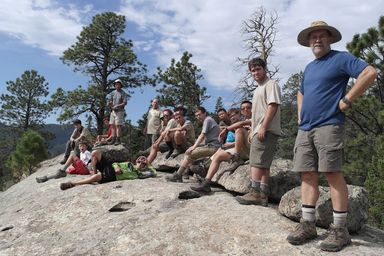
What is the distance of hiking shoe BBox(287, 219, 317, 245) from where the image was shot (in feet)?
14.6

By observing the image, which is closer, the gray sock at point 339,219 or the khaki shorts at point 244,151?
the gray sock at point 339,219

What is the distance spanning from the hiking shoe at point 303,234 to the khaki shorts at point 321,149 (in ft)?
2.08

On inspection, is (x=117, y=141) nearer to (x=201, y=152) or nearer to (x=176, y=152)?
(x=176, y=152)

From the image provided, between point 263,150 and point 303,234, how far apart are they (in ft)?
5.04

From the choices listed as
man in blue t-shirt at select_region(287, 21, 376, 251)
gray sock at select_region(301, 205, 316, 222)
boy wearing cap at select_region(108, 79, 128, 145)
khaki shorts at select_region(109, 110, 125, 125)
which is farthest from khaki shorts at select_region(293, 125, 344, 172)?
khaki shorts at select_region(109, 110, 125, 125)

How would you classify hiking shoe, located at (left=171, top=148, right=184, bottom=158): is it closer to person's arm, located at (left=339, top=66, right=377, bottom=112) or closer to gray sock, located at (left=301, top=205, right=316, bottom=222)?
gray sock, located at (left=301, top=205, right=316, bottom=222)

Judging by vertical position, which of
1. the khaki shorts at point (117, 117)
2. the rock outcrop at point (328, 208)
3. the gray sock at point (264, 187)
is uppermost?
the khaki shorts at point (117, 117)

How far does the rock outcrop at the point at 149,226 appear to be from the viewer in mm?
4816

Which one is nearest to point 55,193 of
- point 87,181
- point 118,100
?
point 87,181

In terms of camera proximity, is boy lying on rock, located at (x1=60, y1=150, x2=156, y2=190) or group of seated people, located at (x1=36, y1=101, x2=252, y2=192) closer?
group of seated people, located at (x1=36, y1=101, x2=252, y2=192)

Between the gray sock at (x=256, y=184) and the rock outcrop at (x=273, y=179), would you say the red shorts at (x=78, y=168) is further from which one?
the gray sock at (x=256, y=184)

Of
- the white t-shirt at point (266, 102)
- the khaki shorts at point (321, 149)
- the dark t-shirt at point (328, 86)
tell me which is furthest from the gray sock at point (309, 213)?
the white t-shirt at point (266, 102)

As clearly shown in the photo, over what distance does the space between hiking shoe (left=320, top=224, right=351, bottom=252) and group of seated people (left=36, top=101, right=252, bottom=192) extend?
2.87 meters

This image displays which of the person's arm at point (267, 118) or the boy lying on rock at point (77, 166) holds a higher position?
A: the person's arm at point (267, 118)
